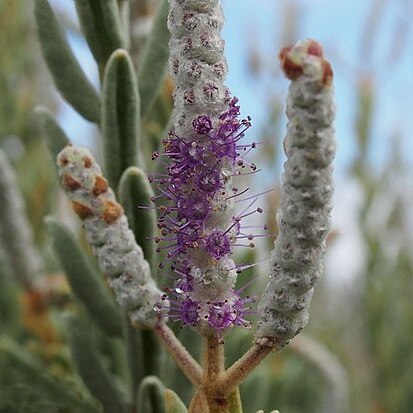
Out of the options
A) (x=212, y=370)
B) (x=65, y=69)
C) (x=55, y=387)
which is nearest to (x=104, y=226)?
(x=212, y=370)

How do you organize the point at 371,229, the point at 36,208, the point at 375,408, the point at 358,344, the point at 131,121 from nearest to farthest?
the point at 131,121, the point at 36,208, the point at 371,229, the point at 375,408, the point at 358,344

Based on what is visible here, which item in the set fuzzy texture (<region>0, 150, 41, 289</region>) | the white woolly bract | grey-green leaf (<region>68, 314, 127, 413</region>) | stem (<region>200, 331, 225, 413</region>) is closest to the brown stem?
stem (<region>200, 331, 225, 413</region>)

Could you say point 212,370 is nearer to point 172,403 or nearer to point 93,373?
point 172,403

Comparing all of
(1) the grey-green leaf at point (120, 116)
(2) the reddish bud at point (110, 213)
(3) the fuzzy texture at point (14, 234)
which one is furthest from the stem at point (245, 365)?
(3) the fuzzy texture at point (14, 234)

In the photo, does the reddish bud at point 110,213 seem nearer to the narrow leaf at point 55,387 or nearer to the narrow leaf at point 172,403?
the narrow leaf at point 172,403

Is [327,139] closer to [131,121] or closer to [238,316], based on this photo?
[238,316]

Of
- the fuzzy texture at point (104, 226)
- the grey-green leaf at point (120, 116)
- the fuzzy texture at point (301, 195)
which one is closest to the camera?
the fuzzy texture at point (301, 195)

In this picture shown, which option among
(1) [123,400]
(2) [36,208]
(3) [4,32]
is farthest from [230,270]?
(3) [4,32]
